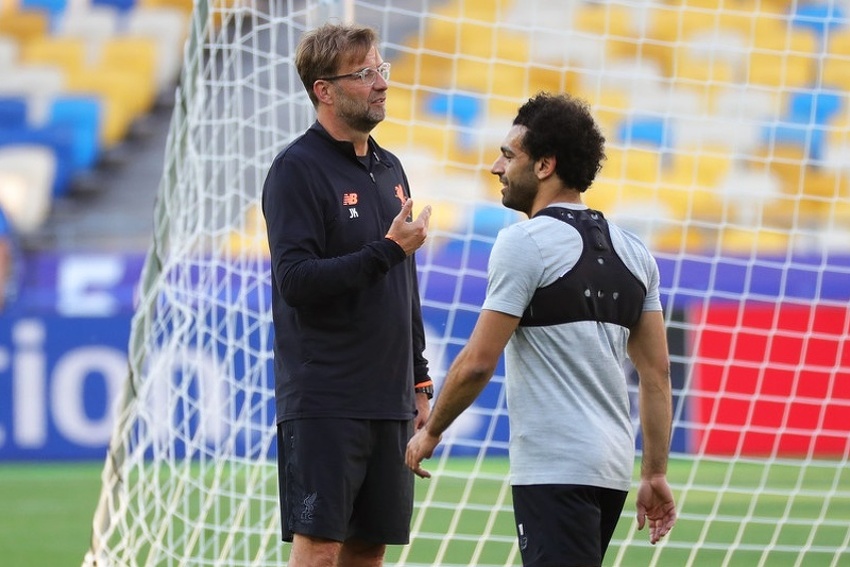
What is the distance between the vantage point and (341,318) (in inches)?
153

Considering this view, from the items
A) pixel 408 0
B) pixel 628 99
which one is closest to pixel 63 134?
pixel 408 0

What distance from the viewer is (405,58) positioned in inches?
612

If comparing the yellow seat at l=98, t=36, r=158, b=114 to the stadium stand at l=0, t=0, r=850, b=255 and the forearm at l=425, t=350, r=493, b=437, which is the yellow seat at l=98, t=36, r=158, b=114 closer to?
the stadium stand at l=0, t=0, r=850, b=255

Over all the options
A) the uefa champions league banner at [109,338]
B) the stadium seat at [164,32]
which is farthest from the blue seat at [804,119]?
the stadium seat at [164,32]

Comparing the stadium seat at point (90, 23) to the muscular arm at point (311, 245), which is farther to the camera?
the stadium seat at point (90, 23)

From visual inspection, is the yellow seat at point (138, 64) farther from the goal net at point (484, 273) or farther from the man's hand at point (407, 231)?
the man's hand at point (407, 231)

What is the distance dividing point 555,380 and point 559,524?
13.2 inches

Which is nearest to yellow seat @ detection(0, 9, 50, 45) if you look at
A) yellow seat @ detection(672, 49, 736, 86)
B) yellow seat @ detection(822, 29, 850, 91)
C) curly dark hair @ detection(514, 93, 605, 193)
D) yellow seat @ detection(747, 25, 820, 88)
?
yellow seat @ detection(672, 49, 736, 86)

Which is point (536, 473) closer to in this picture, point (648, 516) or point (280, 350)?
point (648, 516)

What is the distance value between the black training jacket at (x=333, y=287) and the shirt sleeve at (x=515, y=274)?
0.51 m

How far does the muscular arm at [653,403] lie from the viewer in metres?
3.62

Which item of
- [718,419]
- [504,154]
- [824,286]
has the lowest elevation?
[718,419]

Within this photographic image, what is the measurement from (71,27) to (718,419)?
404 inches

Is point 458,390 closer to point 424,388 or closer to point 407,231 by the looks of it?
point 407,231
